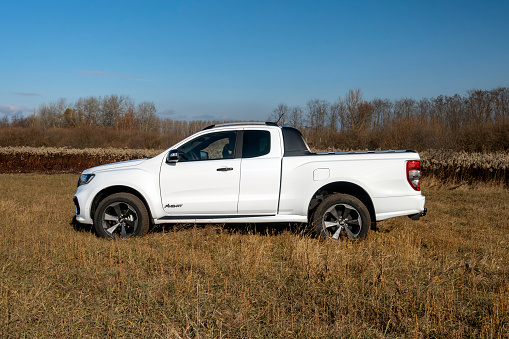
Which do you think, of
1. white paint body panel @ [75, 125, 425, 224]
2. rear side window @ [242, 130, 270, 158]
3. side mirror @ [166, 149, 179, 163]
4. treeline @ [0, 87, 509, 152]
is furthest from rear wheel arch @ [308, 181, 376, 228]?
treeline @ [0, 87, 509, 152]

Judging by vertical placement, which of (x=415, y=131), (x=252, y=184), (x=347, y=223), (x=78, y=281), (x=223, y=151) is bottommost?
(x=78, y=281)

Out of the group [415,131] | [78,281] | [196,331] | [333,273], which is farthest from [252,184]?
[415,131]

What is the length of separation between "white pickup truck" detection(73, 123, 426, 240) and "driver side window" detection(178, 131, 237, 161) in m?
0.02

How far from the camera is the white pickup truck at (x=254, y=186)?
6.43 m

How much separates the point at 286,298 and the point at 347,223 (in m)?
2.59

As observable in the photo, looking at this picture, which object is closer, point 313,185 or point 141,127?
point 313,185

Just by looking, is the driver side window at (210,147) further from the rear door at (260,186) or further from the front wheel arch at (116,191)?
the front wheel arch at (116,191)

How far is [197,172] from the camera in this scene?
6676 mm

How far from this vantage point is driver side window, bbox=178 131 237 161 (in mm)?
6844

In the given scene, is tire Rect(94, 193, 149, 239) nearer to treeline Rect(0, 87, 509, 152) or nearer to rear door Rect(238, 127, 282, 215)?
rear door Rect(238, 127, 282, 215)

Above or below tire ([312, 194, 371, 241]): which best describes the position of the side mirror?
above

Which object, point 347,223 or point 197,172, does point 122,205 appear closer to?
point 197,172

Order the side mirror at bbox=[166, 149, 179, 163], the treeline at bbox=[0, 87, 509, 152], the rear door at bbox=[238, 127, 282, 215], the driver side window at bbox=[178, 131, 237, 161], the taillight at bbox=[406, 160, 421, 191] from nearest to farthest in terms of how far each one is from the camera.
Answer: the taillight at bbox=[406, 160, 421, 191] < the rear door at bbox=[238, 127, 282, 215] < the side mirror at bbox=[166, 149, 179, 163] < the driver side window at bbox=[178, 131, 237, 161] < the treeline at bbox=[0, 87, 509, 152]

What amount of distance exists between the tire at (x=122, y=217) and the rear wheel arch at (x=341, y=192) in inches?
106
